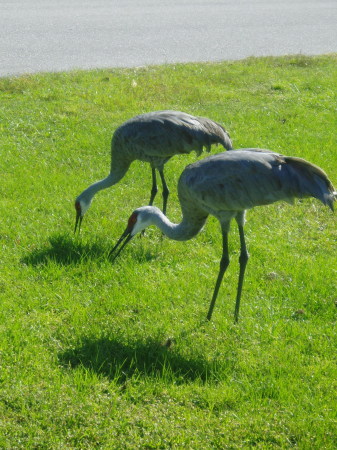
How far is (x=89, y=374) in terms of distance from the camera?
4207 mm

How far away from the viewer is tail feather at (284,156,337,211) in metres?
4.51

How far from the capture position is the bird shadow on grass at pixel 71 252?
5594 millimetres

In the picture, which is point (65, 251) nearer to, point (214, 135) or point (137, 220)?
point (137, 220)

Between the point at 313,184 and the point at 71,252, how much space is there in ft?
7.09

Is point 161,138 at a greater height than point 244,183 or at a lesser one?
greater

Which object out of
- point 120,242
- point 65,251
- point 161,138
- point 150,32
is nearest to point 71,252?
point 65,251

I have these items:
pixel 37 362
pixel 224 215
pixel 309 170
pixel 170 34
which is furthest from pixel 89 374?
pixel 170 34

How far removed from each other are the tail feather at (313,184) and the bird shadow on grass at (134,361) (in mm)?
1291

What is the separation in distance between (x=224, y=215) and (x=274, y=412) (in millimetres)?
1473

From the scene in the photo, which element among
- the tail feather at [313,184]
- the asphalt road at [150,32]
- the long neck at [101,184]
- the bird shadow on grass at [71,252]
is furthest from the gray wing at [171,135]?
the asphalt road at [150,32]

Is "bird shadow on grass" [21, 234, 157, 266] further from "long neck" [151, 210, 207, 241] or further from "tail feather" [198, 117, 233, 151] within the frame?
"tail feather" [198, 117, 233, 151]

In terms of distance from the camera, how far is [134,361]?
4.39m

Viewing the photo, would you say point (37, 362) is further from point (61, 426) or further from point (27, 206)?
point (27, 206)

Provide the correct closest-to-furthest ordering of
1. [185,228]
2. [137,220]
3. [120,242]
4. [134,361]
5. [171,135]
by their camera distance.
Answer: [134,361] < [185,228] < [137,220] < [120,242] < [171,135]
